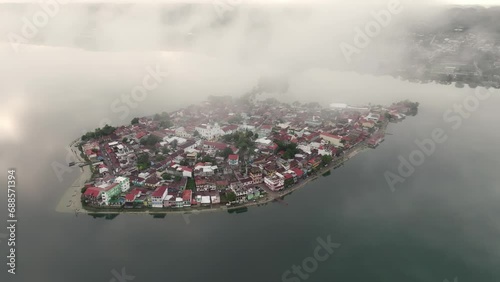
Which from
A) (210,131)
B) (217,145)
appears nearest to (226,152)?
(217,145)

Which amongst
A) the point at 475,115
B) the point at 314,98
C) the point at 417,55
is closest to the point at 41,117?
the point at 314,98

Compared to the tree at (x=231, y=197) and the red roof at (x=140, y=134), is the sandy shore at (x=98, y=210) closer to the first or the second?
the tree at (x=231, y=197)

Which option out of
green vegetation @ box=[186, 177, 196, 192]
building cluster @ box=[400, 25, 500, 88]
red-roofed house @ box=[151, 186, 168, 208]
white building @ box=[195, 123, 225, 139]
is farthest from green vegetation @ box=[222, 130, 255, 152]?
building cluster @ box=[400, 25, 500, 88]

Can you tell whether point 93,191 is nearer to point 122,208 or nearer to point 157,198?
point 122,208

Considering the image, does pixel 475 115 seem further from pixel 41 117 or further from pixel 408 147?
pixel 41 117

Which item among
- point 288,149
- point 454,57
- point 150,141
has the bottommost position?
point 288,149

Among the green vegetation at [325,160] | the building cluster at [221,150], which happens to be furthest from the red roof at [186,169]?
the green vegetation at [325,160]
